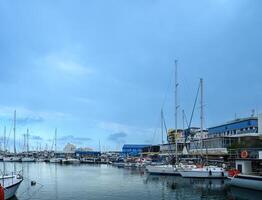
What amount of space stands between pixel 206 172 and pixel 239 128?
65.2m

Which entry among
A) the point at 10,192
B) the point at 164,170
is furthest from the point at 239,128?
the point at 10,192

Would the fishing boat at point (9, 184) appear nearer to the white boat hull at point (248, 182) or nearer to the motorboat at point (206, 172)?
the white boat hull at point (248, 182)

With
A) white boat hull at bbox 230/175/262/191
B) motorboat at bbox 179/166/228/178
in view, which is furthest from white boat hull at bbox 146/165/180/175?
white boat hull at bbox 230/175/262/191

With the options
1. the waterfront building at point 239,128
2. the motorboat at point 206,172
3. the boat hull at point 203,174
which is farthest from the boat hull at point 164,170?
the waterfront building at point 239,128

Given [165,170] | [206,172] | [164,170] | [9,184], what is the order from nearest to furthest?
[9,184], [206,172], [165,170], [164,170]

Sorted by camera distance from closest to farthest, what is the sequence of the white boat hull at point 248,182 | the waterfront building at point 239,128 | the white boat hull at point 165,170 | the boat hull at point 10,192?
the boat hull at point 10,192, the white boat hull at point 248,182, the white boat hull at point 165,170, the waterfront building at point 239,128

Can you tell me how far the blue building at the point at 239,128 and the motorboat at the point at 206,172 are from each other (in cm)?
4751

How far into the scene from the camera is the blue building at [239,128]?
132500 millimetres

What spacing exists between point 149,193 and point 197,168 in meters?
27.9

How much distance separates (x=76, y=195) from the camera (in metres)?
54.1

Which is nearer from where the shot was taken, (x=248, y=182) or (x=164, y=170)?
(x=248, y=182)

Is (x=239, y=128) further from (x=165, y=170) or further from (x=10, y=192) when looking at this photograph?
(x=10, y=192)

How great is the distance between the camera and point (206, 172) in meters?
80.8

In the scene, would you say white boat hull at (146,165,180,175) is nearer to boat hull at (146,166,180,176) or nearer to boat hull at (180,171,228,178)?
boat hull at (146,166,180,176)
